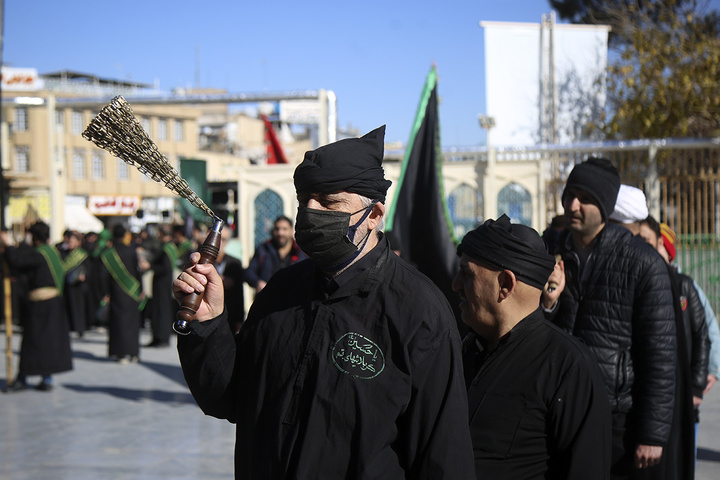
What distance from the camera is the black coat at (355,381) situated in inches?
81.4

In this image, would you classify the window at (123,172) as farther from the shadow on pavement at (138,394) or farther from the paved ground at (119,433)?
the shadow on pavement at (138,394)

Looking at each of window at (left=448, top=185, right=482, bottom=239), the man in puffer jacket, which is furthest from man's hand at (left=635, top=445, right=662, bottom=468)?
window at (left=448, top=185, right=482, bottom=239)

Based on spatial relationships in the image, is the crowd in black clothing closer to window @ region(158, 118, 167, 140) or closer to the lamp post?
the lamp post

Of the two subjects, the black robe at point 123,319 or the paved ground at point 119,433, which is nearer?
the paved ground at point 119,433

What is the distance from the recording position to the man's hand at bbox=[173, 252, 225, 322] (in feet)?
7.30

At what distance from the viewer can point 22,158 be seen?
61062mm

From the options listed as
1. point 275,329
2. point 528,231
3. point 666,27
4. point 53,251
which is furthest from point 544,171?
point 666,27

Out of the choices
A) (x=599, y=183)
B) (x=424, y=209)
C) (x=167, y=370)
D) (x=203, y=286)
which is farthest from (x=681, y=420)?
(x=167, y=370)

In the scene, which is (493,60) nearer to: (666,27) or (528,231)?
(666,27)

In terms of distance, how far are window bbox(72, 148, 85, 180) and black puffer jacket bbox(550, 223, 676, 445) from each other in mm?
63812

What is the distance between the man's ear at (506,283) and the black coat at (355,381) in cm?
50

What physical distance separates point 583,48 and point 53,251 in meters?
15.7

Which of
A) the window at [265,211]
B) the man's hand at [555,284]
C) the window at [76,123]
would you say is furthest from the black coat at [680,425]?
the window at [76,123]

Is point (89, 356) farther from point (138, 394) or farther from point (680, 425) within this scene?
point (680, 425)
